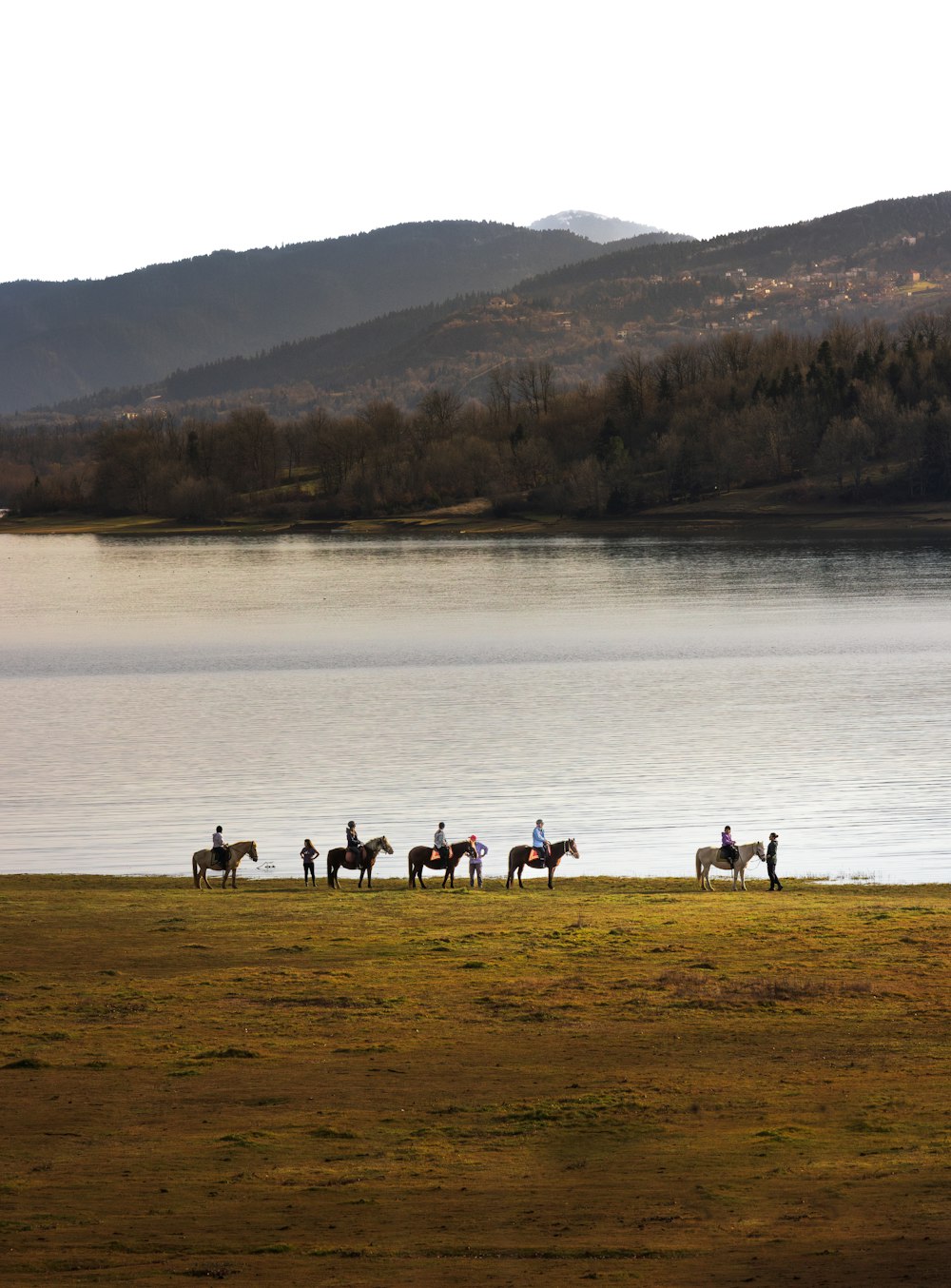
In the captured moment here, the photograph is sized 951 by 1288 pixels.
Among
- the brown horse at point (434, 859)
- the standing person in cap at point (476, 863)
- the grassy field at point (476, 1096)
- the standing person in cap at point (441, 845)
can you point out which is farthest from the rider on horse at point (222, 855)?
the standing person in cap at point (476, 863)

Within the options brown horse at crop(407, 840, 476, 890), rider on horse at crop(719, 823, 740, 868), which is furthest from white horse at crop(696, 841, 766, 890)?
brown horse at crop(407, 840, 476, 890)

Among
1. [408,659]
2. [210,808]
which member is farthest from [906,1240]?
[408,659]

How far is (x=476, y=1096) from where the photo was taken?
16.4 metres

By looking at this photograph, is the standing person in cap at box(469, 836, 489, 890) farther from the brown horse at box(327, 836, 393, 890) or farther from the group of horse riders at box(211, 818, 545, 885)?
the brown horse at box(327, 836, 393, 890)

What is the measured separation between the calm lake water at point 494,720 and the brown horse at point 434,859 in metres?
3.53

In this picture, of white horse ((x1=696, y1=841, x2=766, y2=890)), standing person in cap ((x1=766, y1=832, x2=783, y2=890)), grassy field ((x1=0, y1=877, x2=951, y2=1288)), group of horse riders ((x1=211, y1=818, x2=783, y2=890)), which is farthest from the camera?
white horse ((x1=696, y1=841, x2=766, y2=890))

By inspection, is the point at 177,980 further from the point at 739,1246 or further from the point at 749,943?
the point at 739,1246

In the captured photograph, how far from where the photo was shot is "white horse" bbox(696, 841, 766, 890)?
3011 cm

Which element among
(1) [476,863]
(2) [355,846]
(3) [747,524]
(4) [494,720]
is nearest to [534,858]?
(1) [476,863]

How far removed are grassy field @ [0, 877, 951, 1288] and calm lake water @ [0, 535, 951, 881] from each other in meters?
10.2

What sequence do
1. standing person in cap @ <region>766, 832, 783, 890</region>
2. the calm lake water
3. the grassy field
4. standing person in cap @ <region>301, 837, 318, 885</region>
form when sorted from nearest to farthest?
the grassy field < standing person in cap @ <region>766, 832, 783, 890</region> < standing person in cap @ <region>301, 837, 318, 885</region> < the calm lake water

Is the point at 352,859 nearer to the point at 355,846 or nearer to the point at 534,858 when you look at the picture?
the point at 355,846

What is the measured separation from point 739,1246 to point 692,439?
18977cm

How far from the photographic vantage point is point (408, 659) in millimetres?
77812
